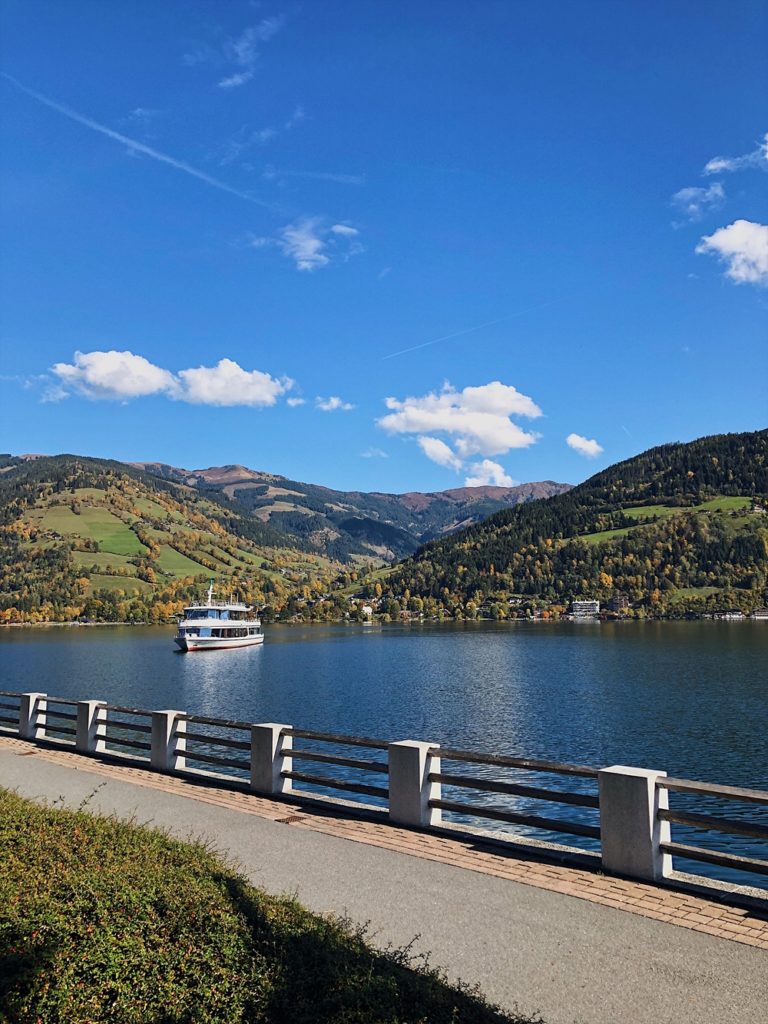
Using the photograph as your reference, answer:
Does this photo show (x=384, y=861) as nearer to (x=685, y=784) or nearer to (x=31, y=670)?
(x=685, y=784)

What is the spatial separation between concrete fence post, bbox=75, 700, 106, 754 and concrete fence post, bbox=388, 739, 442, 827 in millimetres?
10067

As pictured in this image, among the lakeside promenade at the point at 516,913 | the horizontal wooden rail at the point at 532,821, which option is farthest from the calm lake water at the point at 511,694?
the lakeside promenade at the point at 516,913

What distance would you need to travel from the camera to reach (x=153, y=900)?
20.1ft

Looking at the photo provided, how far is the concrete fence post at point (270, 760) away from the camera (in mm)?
14289

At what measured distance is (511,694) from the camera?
5866 centimetres

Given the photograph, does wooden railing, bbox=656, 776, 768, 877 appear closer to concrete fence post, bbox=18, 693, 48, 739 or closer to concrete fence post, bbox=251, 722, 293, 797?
concrete fence post, bbox=251, 722, 293, 797

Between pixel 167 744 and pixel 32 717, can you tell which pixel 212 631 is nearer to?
pixel 32 717

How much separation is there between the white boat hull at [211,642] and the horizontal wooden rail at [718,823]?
12516 centimetres

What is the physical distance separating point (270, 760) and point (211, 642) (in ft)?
400

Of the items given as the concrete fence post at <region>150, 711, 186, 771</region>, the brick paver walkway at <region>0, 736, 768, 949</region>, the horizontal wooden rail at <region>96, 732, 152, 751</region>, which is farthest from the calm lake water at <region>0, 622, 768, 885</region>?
the horizontal wooden rail at <region>96, 732, 152, 751</region>

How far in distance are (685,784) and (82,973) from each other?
703 cm

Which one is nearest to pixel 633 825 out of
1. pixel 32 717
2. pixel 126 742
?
pixel 126 742

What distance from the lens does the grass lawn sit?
5086 mm

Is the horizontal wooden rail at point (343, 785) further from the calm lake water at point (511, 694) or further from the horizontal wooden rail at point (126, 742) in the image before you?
the calm lake water at point (511, 694)
